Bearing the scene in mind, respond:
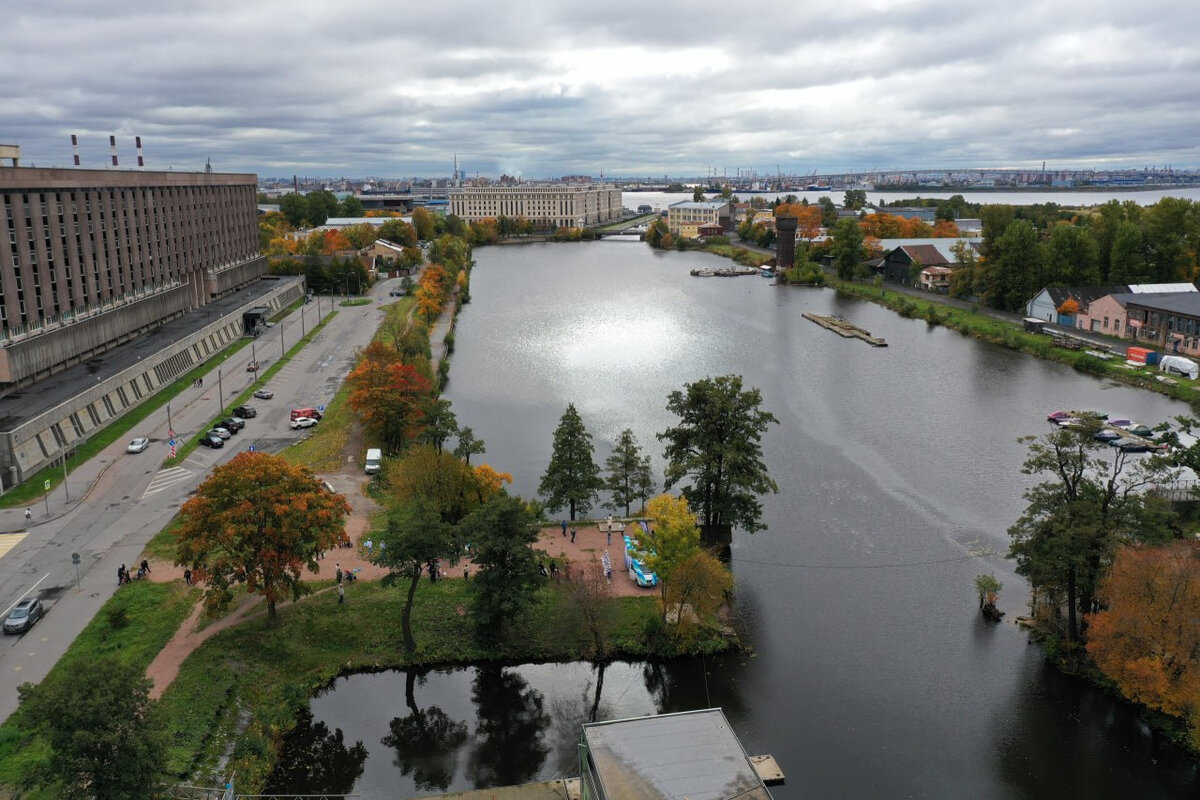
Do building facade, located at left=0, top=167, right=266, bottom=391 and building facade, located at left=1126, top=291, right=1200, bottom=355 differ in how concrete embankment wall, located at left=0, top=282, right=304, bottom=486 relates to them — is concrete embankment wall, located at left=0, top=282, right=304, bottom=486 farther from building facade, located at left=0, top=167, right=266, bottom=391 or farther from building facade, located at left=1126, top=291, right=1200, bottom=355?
building facade, located at left=1126, top=291, right=1200, bottom=355

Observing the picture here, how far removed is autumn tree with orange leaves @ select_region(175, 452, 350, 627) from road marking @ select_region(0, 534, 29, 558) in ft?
16.5

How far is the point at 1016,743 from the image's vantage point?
1183 cm

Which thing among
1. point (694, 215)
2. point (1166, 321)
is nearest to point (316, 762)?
point (1166, 321)

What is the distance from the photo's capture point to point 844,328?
4050 cm

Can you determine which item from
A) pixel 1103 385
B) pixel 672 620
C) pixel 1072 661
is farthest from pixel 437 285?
pixel 1072 661

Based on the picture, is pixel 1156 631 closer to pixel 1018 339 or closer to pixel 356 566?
pixel 356 566

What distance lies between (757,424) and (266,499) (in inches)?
362

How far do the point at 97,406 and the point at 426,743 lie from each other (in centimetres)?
1653

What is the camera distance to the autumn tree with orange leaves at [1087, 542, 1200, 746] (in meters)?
11.1

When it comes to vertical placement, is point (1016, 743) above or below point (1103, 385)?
below

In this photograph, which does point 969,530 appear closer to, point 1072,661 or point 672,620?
point 1072,661

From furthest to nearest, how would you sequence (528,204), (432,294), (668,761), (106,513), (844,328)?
(528,204), (432,294), (844,328), (106,513), (668,761)

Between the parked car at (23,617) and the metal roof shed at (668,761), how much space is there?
950 centimetres

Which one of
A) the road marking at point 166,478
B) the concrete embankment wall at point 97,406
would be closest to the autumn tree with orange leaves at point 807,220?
the concrete embankment wall at point 97,406
